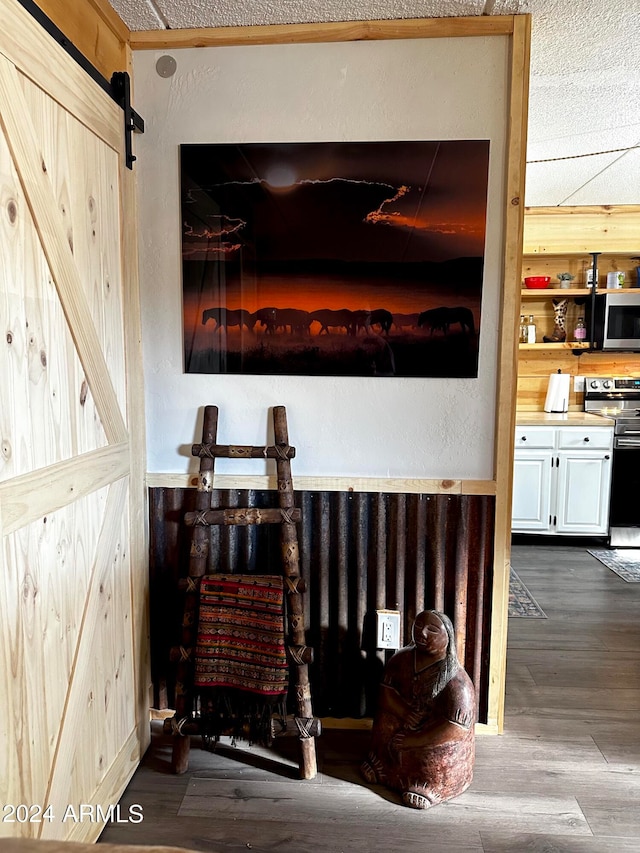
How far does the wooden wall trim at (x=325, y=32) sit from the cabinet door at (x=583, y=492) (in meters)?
2.97

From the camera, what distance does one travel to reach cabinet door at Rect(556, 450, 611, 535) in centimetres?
410

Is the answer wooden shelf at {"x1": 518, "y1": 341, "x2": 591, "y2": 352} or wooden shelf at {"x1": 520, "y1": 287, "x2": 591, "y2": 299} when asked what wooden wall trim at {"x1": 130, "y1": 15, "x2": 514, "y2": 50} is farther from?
wooden shelf at {"x1": 518, "y1": 341, "x2": 591, "y2": 352}

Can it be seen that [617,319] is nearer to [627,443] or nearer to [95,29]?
[627,443]

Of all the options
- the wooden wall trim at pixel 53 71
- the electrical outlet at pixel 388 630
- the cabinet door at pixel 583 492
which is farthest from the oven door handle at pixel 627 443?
the wooden wall trim at pixel 53 71

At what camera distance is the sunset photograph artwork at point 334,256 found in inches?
76.8

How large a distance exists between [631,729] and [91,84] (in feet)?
9.31

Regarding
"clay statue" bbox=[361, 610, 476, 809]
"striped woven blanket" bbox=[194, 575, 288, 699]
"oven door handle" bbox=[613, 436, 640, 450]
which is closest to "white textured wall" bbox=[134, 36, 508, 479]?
"striped woven blanket" bbox=[194, 575, 288, 699]

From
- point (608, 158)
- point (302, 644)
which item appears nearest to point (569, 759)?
point (302, 644)

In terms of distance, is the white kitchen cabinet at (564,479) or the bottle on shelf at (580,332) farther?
the bottle on shelf at (580,332)

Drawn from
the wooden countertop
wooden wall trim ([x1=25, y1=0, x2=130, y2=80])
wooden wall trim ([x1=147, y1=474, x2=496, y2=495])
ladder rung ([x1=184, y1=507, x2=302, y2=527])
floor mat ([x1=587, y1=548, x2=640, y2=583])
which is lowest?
floor mat ([x1=587, y1=548, x2=640, y2=583])

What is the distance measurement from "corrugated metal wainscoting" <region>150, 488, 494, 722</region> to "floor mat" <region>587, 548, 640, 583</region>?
6.74 ft

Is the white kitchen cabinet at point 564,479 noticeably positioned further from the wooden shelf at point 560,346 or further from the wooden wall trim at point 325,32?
the wooden wall trim at point 325,32

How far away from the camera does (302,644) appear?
6.40ft

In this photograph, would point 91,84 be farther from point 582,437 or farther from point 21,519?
point 582,437
